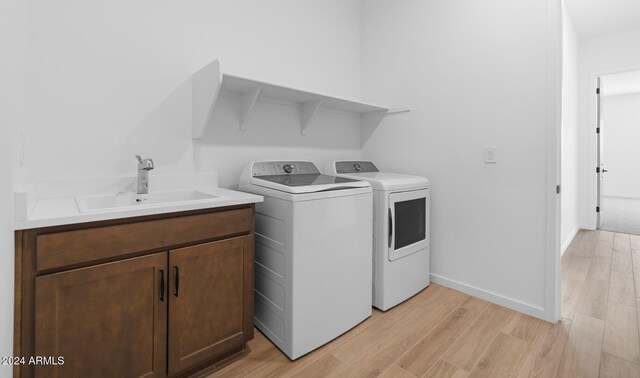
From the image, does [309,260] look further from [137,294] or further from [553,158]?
[553,158]

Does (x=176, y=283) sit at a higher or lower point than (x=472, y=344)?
higher

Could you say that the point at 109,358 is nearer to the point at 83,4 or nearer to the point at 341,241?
the point at 341,241

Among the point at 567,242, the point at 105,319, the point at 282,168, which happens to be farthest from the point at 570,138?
the point at 105,319

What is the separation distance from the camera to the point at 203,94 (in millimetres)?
1740

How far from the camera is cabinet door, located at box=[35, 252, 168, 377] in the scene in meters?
0.97

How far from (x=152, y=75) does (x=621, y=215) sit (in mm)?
7264

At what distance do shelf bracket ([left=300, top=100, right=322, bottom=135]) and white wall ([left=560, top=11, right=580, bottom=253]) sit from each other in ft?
8.63

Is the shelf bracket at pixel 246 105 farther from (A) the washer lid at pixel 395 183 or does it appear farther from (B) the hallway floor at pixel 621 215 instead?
(B) the hallway floor at pixel 621 215

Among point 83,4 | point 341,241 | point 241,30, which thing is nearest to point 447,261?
point 341,241

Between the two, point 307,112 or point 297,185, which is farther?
point 307,112

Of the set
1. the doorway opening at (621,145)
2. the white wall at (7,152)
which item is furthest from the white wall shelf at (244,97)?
the doorway opening at (621,145)

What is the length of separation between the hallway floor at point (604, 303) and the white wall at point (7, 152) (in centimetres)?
228

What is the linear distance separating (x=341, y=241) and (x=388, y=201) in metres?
0.47

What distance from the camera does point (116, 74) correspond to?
1.57 metres
